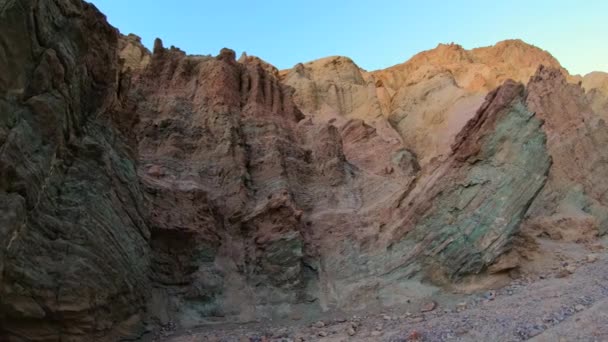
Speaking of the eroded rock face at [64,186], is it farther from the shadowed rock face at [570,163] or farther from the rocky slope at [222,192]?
the shadowed rock face at [570,163]

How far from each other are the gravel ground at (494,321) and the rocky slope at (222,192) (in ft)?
2.45

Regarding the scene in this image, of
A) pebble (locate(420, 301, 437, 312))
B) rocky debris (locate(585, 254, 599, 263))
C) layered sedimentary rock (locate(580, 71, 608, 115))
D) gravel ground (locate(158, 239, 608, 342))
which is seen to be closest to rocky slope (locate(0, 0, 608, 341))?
pebble (locate(420, 301, 437, 312))

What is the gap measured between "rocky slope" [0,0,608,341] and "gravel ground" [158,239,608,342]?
75 cm

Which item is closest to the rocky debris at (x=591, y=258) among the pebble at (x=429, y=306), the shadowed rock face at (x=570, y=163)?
the shadowed rock face at (x=570, y=163)

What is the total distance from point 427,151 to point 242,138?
13.7 m

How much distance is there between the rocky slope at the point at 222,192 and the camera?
25.4 feet

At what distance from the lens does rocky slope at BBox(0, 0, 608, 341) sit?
775 cm

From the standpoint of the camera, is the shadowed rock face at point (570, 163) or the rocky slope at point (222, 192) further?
the shadowed rock face at point (570, 163)

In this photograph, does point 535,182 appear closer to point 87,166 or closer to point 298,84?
point 87,166

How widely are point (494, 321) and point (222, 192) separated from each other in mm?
8583

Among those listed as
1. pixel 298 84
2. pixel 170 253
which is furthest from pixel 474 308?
pixel 298 84

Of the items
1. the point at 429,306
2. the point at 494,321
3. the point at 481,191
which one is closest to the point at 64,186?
the point at 429,306

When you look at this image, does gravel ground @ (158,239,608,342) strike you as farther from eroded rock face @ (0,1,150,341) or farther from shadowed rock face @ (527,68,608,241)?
shadowed rock face @ (527,68,608,241)

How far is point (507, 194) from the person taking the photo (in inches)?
511
